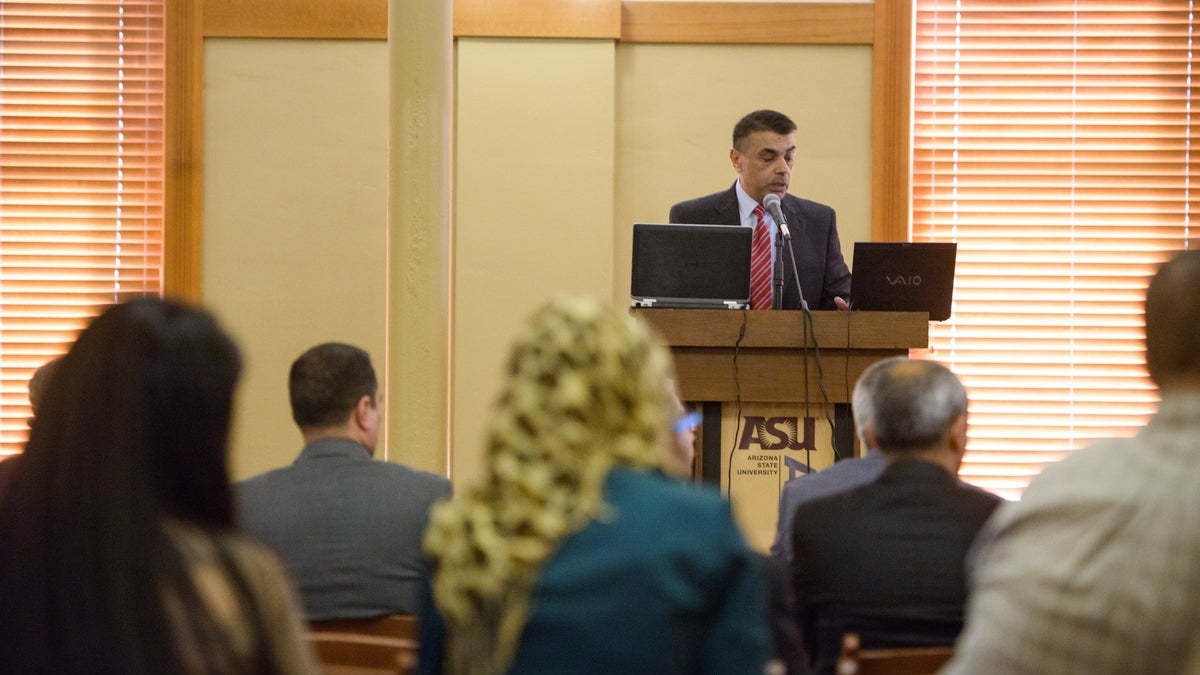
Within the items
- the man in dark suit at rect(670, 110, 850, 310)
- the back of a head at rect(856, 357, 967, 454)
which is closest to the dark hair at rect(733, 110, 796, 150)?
the man in dark suit at rect(670, 110, 850, 310)

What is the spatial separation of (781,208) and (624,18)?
1.46 m

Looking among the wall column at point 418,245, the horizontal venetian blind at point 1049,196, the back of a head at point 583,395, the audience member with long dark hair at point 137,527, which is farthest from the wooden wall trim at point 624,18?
the audience member with long dark hair at point 137,527

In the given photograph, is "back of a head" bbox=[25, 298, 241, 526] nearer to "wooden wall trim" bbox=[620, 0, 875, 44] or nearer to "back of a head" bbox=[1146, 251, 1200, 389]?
"back of a head" bbox=[1146, 251, 1200, 389]

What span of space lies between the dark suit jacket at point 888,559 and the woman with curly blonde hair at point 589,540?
0.96m

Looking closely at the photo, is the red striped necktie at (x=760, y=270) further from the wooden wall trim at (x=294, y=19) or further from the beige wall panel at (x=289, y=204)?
the wooden wall trim at (x=294, y=19)

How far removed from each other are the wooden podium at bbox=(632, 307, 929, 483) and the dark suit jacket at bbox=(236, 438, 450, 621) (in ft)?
4.87

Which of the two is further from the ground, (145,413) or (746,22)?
(746,22)

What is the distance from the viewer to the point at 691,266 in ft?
14.1

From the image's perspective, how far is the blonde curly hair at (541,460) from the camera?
1.42m

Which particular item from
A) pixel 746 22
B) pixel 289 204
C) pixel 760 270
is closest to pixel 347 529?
pixel 760 270

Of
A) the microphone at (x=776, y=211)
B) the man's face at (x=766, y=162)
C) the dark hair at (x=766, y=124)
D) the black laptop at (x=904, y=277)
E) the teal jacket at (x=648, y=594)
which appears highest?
the dark hair at (x=766, y=124)

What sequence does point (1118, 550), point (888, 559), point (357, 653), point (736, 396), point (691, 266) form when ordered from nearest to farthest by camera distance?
point (1118, 550)
point (357, 653)
point (888, 559)
point (736, 396)
point (691, 266)

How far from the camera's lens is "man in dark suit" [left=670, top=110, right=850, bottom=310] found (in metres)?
5.32

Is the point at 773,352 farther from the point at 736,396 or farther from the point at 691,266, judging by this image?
the point at 691,266
